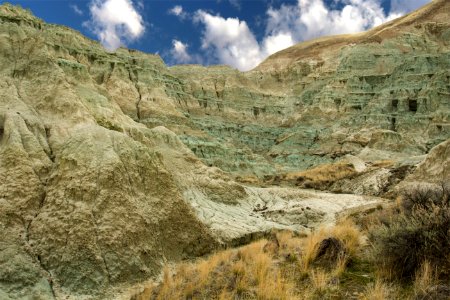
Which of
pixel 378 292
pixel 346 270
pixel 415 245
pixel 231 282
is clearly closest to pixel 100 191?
pixel 231 282

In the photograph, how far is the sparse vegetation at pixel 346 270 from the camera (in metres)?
6.02

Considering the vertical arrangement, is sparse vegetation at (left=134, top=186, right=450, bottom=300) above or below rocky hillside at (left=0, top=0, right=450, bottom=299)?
below

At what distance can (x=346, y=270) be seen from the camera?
726 centimetres

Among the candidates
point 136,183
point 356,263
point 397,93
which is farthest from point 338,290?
point 397,93

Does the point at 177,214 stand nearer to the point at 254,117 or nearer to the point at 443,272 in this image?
the point at 443,272

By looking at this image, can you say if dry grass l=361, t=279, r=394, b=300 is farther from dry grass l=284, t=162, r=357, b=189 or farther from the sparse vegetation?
dry grass l=284, t=162, r=357, b=189

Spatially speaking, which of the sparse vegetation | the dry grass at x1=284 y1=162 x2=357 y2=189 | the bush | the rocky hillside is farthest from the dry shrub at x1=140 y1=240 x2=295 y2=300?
the dry grass at x1=284 y1=162 x2=357 y2=189

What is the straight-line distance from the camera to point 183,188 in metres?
16.4

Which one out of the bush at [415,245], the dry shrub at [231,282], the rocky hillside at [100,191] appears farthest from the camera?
the rocky hillside at [100,191]

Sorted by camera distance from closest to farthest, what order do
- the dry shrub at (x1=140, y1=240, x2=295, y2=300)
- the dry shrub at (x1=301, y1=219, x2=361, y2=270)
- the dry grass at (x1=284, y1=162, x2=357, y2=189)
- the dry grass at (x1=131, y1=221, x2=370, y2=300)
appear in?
the dry grass at (x1=131, y1=221, x2=370, y2=300) < the dry shrub at (x1=140, y1=240, x2=295, y2=300) < the dry shrub at (x1=301, y1=219, x2=361, y2=270) < the dry grass at (x1=284, y1=162, x2=357, y2=189)

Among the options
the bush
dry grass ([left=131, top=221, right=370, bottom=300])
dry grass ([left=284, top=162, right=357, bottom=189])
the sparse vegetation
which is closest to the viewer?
the sparse vegetation

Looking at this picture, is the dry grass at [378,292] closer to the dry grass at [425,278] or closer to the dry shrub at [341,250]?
the dry grass at [425,278]

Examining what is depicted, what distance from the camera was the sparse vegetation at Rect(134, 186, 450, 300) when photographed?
6023 millimetres

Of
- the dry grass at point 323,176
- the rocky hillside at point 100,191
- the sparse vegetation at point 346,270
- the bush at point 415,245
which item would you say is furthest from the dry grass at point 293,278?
the dry grass at point 323,176
